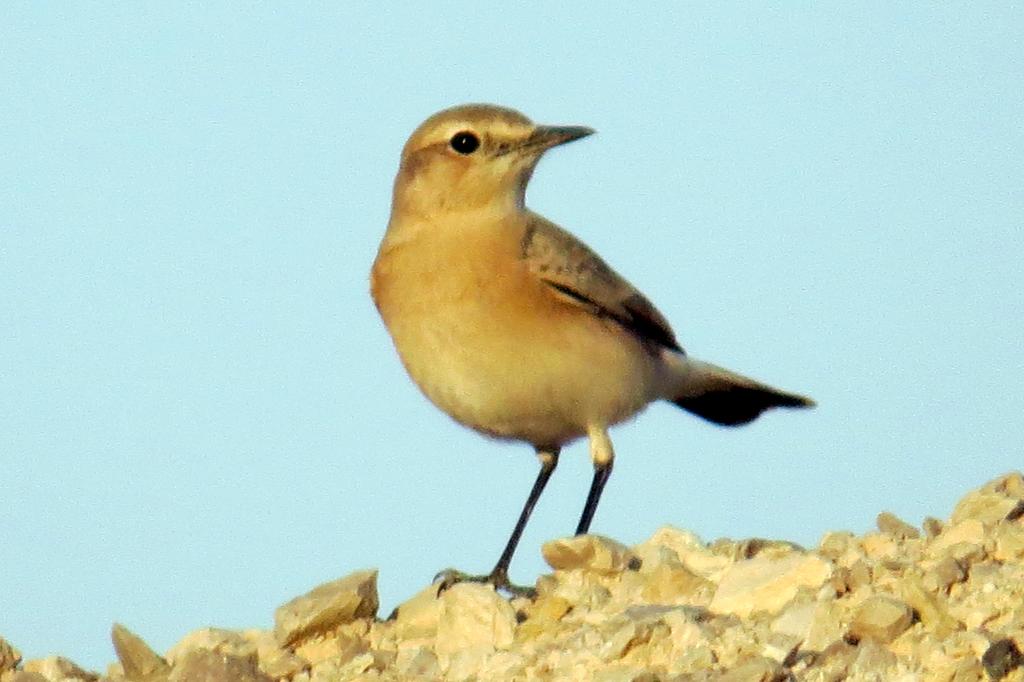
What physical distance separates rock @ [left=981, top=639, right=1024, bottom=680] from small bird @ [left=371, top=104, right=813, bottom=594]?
3098mm

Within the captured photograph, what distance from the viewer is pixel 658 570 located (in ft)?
32.6

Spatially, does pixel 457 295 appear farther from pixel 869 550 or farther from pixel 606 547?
pixel 869 550

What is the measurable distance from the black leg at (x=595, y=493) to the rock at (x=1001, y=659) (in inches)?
143

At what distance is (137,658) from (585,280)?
11.3ft

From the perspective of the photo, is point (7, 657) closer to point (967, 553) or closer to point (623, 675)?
point (623, 675)

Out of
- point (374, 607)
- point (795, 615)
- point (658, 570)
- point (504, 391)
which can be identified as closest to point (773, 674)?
point (795, 615)

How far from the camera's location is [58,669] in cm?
1017

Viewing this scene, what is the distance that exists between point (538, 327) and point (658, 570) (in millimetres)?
1892

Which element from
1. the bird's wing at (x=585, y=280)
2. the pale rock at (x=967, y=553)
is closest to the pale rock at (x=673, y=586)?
the pale rock at (x=967, y=553)

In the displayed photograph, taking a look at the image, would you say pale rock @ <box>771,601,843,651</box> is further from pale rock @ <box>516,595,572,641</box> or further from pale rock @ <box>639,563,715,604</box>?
pale rock @ <box>516,595,572,641</box>

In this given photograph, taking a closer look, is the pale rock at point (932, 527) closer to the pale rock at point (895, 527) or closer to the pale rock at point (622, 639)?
the pale rock at point (895, 527)

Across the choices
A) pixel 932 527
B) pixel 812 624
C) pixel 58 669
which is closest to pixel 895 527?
pixel 932 527

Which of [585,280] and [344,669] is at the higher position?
[585,280]

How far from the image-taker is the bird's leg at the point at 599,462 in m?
11.8
